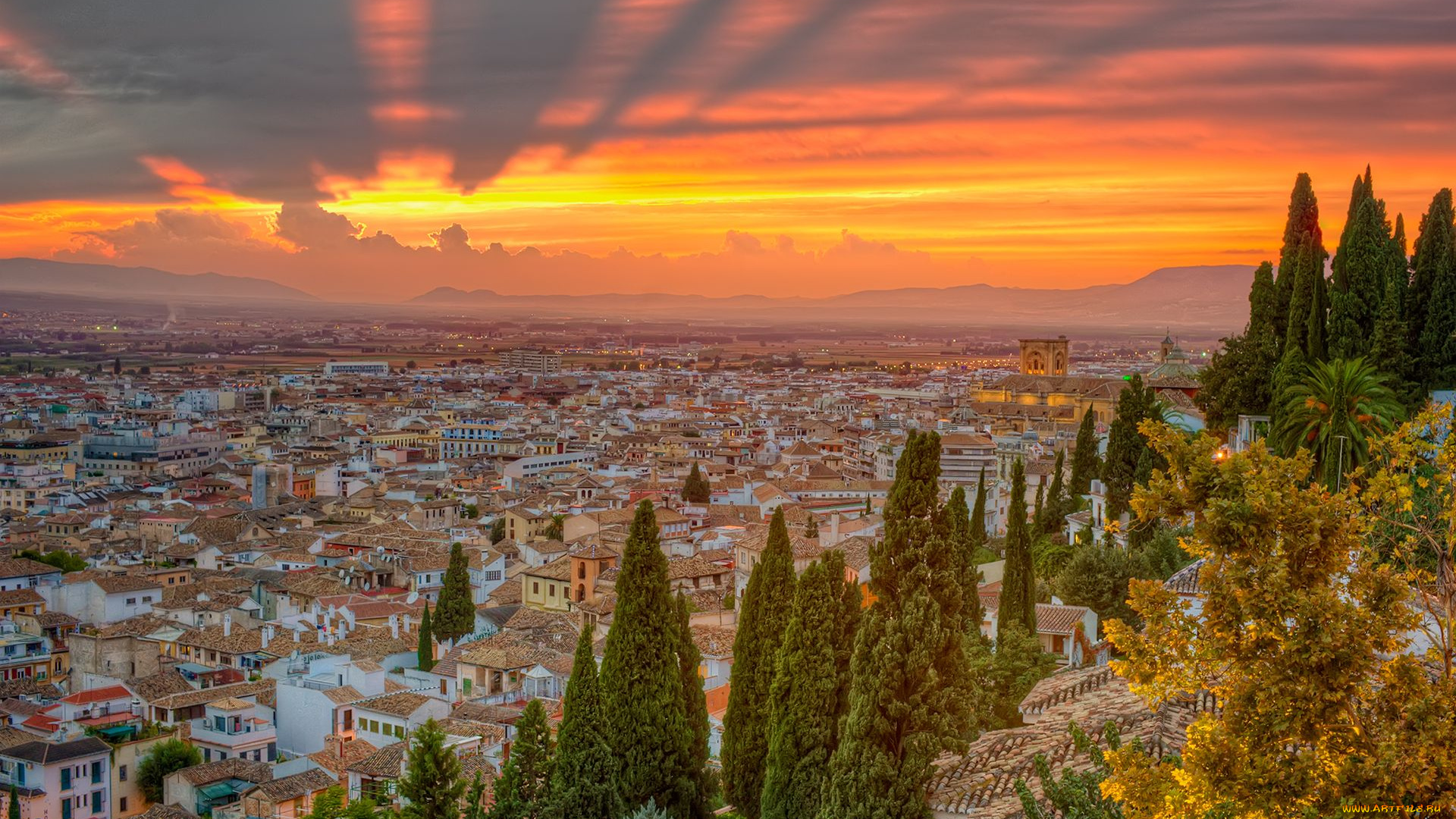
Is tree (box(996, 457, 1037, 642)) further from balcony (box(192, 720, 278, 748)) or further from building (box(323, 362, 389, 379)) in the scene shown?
building (box(323, 362, 389, 379))

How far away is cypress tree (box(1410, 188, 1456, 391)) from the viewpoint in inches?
667

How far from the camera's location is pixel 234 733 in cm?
2139

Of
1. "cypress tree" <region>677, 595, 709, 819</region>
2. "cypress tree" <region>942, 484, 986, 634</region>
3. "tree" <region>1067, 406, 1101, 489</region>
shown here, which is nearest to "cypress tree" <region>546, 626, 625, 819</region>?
"cypress tree" <region>677, 595, 709, 819</region>

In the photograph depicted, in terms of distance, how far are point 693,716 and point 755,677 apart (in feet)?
2.34

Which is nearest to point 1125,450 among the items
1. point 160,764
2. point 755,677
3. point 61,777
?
point 755,677

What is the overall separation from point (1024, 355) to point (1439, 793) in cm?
8843

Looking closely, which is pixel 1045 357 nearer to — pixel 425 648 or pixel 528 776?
pixel 425 648

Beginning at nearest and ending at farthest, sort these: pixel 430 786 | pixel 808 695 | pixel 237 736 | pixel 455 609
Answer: pixel 808 695 → pixel 430 786 → pixel 237 736 → pixel 455 609

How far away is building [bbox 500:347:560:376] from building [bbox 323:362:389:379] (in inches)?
644

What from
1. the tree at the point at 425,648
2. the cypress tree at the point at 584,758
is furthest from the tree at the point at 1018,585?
the tree at the point at 425,648

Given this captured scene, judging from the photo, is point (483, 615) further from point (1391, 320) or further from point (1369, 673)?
point (1369, 673)

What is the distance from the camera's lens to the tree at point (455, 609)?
26.4m

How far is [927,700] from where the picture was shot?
33.7 ft

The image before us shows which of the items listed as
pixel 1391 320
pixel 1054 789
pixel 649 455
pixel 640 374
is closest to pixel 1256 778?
pixel 1054 789
